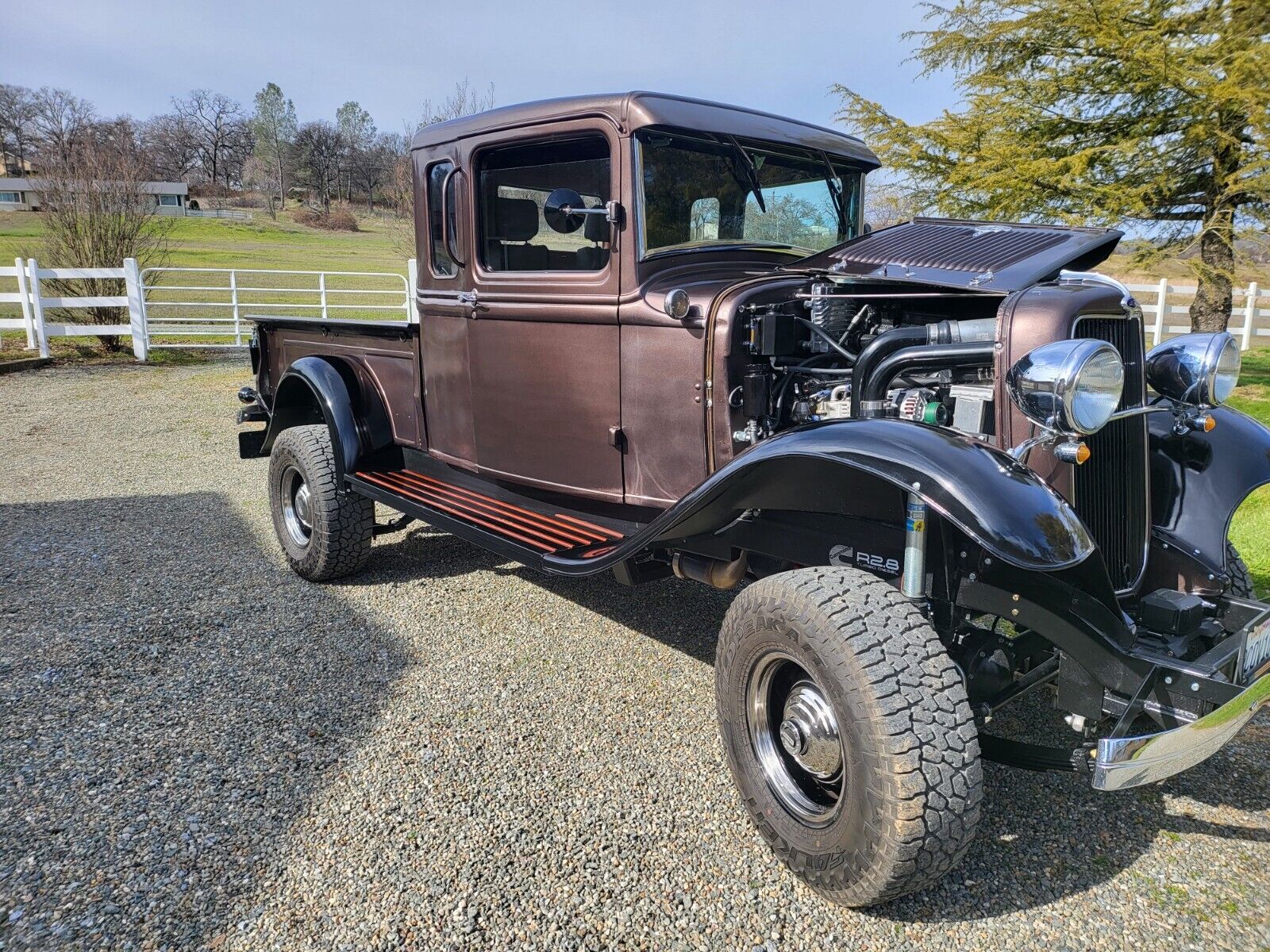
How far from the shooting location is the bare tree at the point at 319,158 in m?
65.6

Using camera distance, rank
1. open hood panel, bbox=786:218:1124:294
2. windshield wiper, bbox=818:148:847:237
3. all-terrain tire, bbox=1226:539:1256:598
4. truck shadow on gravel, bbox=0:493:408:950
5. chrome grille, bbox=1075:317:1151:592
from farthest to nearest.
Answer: windshield wiper, bbox=818:148:847:237 → all-terrain tire, bbox=1226:539:1256:598 → open hood panel, bbox=786:218:1124:294 → chrome grille, bbox=1075:317:1151:592 → truck shadow on gravel, bbox=0:493:408:950

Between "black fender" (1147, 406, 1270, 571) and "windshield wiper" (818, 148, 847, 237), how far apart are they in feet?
5.09

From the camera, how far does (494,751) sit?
297 cm

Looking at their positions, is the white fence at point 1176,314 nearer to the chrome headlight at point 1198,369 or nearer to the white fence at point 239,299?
the chrome headlight at point 1198,369

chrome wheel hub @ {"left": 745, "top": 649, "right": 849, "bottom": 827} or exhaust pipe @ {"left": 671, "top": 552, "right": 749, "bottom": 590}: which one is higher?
exhaust pipe @ {"left": 671, "top": 552, "right": 749, "bottom": 590}

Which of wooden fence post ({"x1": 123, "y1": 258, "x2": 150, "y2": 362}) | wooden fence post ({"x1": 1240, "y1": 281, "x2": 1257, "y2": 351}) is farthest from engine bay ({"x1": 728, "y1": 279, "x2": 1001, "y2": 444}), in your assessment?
wooden fence post ({"x1": 1240, "y1": 281, "x2": 1257, "y2": 351})

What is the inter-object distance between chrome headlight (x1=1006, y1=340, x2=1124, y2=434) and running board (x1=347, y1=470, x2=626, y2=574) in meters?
1.43

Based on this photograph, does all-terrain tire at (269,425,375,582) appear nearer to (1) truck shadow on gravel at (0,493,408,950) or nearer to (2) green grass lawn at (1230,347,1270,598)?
(1) truck shadow on gravel at (0,493,408,950)

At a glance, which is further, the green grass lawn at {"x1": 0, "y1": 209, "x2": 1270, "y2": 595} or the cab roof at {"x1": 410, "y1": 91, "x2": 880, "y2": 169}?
the green grass lawn at {"x1": 0, "y1": 209, "x2": 1270, "y2": 595}

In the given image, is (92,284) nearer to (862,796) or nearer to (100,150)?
(100,150)

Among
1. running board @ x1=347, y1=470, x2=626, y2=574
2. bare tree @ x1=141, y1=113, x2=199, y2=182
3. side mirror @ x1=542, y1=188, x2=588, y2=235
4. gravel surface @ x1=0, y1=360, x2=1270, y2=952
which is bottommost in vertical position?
gravel surface @ x1=0, y1=360, x2=1270, y2=952

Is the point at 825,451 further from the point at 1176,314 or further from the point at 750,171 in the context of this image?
the point at 1176,314

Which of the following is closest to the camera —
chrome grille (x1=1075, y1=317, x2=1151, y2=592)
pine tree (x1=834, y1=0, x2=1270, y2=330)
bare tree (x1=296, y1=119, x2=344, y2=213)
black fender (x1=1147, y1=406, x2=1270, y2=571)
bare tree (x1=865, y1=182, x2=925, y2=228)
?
chrome grille (x1=1075, y1=317, x2=1151, y2=592)

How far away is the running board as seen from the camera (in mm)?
3205
